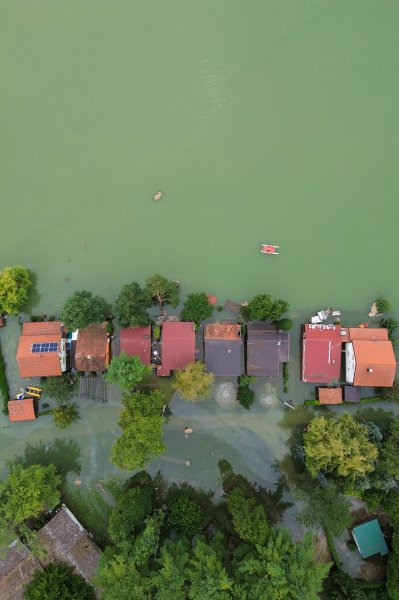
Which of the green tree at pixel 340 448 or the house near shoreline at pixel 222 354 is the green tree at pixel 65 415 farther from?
the green tree at pixel 340 448

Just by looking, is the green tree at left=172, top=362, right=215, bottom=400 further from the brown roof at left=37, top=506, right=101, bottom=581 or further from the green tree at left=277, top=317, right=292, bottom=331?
the brown roof at left=37, top=506, right=101, bottom=581

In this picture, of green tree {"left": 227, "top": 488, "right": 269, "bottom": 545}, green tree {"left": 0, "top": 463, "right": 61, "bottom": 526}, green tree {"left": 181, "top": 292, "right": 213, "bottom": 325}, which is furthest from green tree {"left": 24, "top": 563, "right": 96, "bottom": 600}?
green tree {"left": 181, "top": 292, "right": 213, "bottom": 325}

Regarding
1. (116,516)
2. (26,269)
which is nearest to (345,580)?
(116,516)

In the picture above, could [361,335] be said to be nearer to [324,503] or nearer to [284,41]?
[324,503]

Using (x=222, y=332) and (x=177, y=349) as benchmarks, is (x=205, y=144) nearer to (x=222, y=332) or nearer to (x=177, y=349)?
(x=222, y=332)

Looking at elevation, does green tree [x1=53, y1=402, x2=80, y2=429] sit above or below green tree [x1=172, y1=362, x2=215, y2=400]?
below

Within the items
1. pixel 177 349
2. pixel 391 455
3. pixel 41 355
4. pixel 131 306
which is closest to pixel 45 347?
pixel 41 355
